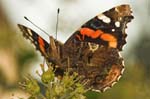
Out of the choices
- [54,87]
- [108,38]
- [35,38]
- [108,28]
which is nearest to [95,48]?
[108,38]

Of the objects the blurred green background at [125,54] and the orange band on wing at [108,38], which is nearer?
the orange band on wing at [108,38]

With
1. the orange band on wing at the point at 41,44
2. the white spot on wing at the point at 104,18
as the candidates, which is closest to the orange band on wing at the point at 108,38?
the white spot on wing at the point at 104,18

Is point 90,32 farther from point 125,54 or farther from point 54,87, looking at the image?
point 125,54

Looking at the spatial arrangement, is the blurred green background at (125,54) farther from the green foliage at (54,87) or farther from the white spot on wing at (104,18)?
the green foliage at (54,87)

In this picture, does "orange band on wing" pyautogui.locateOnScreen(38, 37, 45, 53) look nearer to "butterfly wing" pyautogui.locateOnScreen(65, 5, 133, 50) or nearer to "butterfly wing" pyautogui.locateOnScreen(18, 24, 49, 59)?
"butterfly wing" pyautogui.locateOnScreen(18, 24, 49, 59)

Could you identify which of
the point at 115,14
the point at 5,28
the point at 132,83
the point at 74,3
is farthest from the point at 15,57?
the point at 115,14
